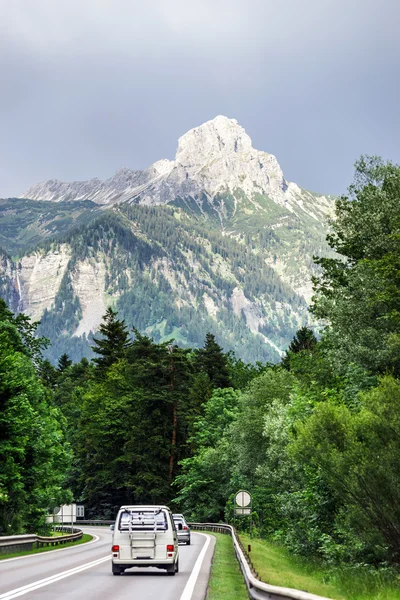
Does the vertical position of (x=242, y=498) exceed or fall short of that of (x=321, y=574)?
it exceeds it

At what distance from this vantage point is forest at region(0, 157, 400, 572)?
1320 inches

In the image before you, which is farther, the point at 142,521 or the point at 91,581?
the point at 142,521

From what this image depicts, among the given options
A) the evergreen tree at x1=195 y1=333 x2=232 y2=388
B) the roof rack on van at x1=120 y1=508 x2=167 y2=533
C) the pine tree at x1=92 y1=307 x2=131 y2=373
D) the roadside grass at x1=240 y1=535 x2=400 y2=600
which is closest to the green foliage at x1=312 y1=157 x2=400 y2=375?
the roadside grass at x1=240 y1=535 x2=400 y2=600

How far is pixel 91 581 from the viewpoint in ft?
73.9

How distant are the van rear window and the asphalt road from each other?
148 centimetres

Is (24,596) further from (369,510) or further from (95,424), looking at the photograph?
(95,424)

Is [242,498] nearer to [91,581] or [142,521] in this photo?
[142,521]

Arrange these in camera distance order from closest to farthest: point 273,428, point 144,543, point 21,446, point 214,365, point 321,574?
1. point 144,543
2. point 321,574
3. point 21,446
4. point 273,428
5. point 214,365

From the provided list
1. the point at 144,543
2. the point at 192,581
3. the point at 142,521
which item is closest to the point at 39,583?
the point at 192,581

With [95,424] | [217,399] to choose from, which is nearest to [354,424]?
[217,399]

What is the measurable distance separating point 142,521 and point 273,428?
119 feet

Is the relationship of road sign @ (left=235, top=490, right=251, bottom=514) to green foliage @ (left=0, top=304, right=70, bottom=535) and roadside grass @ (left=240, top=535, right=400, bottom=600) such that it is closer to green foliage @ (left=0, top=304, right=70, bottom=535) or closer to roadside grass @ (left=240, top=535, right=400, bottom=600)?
roadside grass @ (left=240, top=535, right=400, bottom=600)

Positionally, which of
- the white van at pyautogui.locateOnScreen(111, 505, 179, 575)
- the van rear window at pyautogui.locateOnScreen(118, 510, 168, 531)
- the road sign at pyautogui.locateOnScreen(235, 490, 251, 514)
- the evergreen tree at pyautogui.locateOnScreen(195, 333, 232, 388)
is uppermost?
the evergreen tree at pyautogui.locateOnScreen(195, 333, 232, 388)

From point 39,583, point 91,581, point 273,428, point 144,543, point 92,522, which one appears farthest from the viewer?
point 92,522
